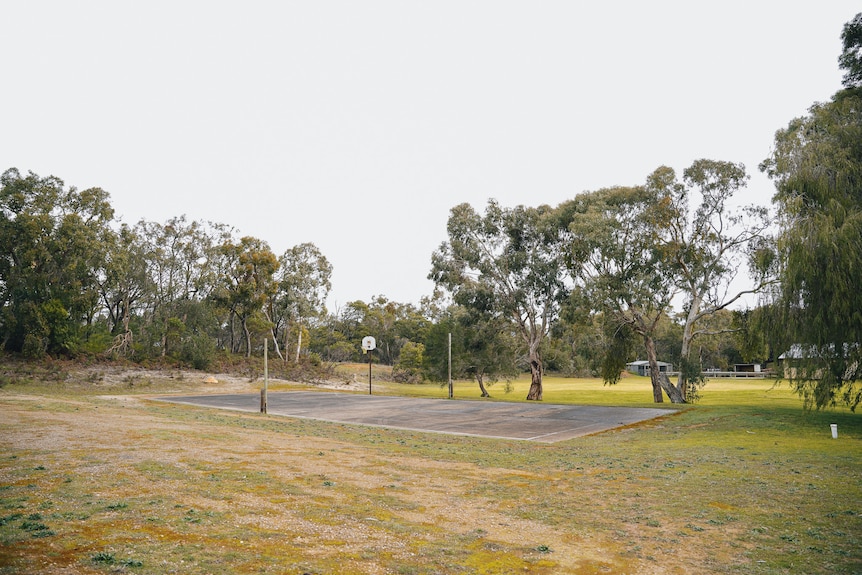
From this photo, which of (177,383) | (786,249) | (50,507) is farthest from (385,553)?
(177,383)

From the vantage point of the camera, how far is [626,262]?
110 ft

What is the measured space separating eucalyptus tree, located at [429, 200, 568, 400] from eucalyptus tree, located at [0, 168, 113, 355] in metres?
27.0

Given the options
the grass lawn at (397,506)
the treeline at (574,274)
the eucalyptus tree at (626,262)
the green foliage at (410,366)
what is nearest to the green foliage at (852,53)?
the treeline at (574,274)

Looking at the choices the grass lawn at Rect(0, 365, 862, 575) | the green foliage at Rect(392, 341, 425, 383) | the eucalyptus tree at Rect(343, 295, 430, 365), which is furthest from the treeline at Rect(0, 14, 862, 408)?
the eucalyptus tree at Rect(343, 295, 430, 365)

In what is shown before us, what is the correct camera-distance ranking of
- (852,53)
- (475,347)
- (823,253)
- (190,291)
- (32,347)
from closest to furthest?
(823,253), (852,53), (32,347), (475,347), (190,291)

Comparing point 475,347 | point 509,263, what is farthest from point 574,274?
point 475,347

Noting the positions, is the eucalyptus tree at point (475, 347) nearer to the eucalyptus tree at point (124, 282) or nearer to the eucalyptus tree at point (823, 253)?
the eucalyptus tree at point (823, 253)

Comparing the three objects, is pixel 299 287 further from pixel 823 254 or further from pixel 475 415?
pixel 823 254

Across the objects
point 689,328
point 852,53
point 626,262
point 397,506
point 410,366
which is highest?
point 852,53

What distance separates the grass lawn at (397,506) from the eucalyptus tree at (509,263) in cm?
2572

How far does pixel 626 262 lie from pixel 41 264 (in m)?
41.5

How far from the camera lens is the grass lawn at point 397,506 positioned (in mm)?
5566

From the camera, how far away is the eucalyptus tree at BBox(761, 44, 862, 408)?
17.1 metres

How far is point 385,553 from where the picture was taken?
5.84 m
